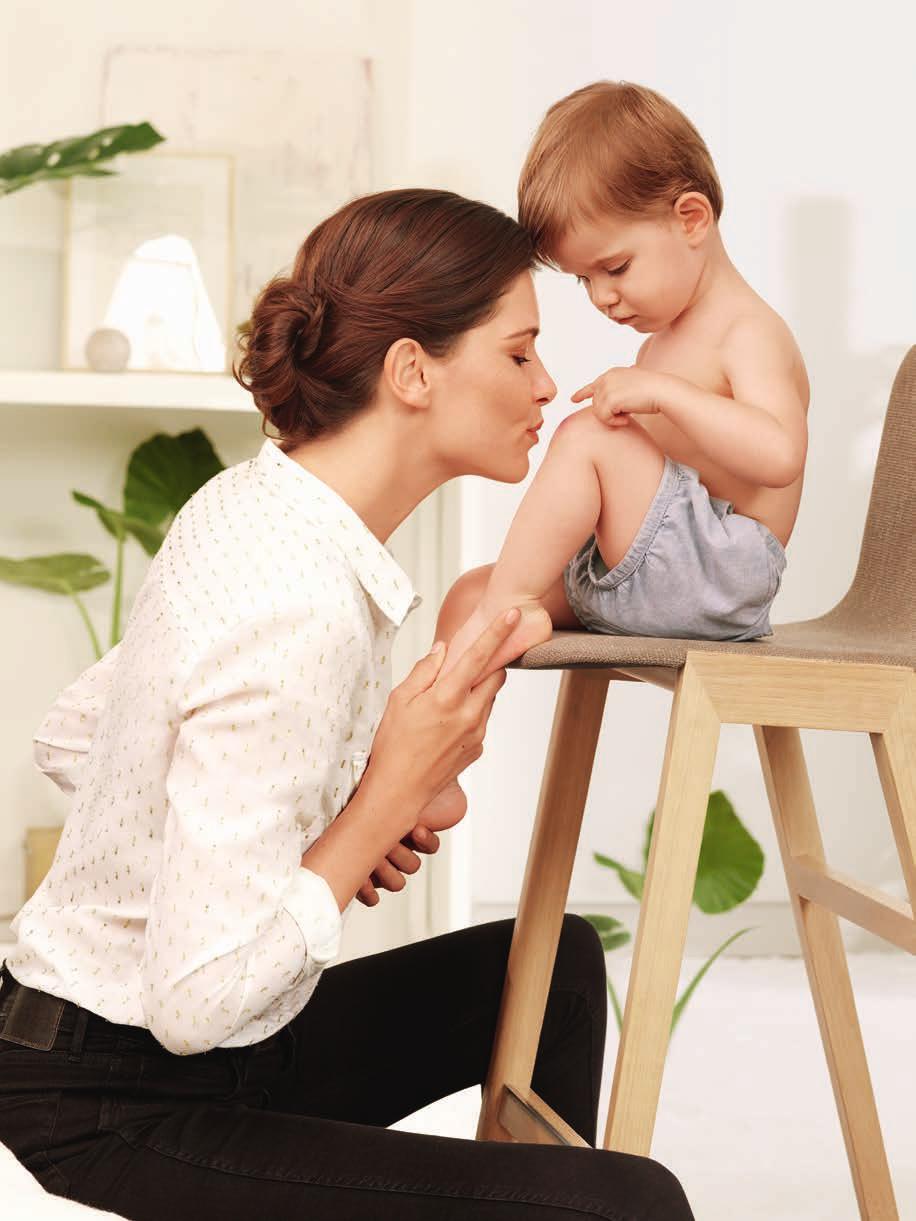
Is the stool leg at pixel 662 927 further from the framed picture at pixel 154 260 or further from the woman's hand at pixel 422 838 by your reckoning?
the framed picture at pixel 154 260

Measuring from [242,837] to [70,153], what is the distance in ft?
5.55

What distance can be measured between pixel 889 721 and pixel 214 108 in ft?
6.17

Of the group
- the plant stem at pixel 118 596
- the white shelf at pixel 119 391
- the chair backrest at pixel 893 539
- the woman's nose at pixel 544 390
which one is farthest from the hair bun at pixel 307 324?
the plant stem at pixel 118 596

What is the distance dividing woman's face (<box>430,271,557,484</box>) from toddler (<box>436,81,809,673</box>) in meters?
0.04

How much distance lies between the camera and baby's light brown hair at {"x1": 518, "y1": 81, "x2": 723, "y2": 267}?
118 centimetres

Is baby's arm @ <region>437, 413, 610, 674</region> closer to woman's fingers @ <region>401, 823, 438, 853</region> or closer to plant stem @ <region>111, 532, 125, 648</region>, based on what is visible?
woman's fingers @ <region>401, 823, 438, 853</region>

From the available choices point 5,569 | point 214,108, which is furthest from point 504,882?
point 214,108

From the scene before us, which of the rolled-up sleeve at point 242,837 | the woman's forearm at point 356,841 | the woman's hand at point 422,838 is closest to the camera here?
the rolled-up sleeve at point 242,837

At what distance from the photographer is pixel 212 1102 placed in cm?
97

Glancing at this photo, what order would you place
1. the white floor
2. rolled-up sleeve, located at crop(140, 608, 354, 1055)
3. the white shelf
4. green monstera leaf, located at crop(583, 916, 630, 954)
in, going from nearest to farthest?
rolled-up sleeve, located at crop(140, 608, 354, 1055) → the white floor → the white shelf → green monstera leaf, located at crop(583, 916, 630, 954)

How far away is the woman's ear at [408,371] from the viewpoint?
42.1 inches

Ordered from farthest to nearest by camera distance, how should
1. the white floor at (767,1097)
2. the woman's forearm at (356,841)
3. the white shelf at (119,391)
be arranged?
the white shelf at (119,391), the white floor at (767,1097), the woman's forearm at (356,841)

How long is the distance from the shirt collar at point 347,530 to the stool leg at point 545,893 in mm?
288

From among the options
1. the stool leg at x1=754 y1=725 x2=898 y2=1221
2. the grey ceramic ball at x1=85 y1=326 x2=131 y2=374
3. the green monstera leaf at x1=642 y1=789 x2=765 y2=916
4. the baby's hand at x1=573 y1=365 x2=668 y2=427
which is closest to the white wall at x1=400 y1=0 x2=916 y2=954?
the green monstera leaf at x1=642 y1=789 x2=765 y2=916
